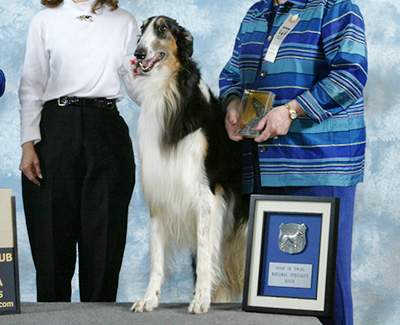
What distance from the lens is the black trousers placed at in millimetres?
2586

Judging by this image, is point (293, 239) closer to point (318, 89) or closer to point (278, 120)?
point (278, 120)

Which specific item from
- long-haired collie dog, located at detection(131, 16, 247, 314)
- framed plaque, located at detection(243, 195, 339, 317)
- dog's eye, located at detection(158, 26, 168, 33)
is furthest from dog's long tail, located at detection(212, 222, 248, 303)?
dog's eye, located at detection(158, 26, 168, 33)

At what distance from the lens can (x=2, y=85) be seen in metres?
2.30

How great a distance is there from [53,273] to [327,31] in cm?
145

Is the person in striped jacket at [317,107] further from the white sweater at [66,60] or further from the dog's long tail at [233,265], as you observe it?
the white sweater at [66,60]

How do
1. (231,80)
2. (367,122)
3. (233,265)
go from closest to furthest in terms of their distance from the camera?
1. (231,80)
2. (233,265)
3. (367,122)

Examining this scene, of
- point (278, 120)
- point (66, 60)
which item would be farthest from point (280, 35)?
point (66, 60)

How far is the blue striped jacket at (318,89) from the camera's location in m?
2.06

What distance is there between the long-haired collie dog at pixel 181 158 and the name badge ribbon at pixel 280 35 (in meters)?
0.32

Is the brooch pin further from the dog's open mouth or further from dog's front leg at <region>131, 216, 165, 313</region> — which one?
dog's front leg at <region>131, 216, 165, 313</region>

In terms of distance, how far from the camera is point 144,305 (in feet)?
7.10

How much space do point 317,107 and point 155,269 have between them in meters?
0.81

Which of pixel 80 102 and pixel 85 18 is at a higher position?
pixel 85 18

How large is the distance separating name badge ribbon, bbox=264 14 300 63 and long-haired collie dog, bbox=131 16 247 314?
1.05 ft
